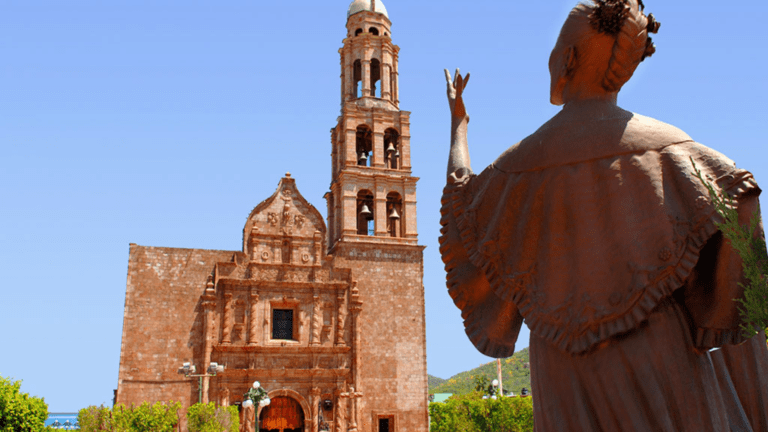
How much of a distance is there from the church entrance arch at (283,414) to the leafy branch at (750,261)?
21.5 metres

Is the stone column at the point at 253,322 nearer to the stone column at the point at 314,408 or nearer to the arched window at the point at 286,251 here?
the arched window at the point at 286,251

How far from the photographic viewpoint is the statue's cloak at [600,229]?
265 cm

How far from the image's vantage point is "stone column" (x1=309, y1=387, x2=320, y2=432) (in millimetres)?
23000

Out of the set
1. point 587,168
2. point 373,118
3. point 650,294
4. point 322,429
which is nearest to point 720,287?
point 650,294

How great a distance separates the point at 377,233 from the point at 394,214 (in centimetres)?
101

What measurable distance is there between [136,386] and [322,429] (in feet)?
19.3

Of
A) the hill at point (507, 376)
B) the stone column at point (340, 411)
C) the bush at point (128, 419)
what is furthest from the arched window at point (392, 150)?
the hill at point (507, 376)

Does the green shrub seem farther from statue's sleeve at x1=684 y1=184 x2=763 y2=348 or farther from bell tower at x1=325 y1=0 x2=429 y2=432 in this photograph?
statue's sleeve at x1=684 y1=184 x2=763 y2=348

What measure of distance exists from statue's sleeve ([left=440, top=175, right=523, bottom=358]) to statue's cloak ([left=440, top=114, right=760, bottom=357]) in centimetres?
2

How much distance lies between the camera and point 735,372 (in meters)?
3.00

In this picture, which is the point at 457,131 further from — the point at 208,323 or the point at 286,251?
the point at 286,251

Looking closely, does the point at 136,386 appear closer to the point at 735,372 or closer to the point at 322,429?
the point at 322,429

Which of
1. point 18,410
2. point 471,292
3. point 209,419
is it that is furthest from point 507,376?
point 471,292

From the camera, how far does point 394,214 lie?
85.5 feet
